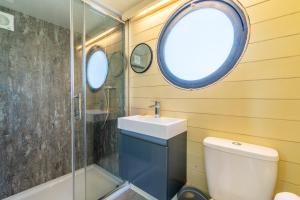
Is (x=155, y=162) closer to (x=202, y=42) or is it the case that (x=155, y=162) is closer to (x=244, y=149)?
(x=244, y=149)

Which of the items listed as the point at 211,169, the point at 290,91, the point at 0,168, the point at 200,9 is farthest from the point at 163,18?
the point at 0,168

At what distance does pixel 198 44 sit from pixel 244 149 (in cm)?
101

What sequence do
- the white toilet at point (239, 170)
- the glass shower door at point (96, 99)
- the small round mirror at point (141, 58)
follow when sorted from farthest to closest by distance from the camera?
1. the small round mirror at point (141, 58)
2. the glass shower door at point (96, 99)
3. the white toilet at point (239, 170)

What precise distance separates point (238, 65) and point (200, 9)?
0.66 meters

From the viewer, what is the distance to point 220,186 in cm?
109

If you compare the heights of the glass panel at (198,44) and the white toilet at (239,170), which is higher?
the glass panel at (198,44)

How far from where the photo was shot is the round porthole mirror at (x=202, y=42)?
1.21 metres

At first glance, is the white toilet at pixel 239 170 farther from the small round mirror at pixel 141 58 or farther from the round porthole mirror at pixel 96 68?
the round porthole mirror at pixel 96 68

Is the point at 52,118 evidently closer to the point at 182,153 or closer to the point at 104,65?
the point at 104,65

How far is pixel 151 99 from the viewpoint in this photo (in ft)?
5.90

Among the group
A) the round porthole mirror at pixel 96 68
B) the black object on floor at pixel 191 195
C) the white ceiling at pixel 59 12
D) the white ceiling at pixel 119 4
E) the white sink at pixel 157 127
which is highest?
the white ceiling at pixel 119 4

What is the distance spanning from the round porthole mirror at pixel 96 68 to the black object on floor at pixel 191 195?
4.39 feet

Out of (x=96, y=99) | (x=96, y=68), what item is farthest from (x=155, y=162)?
(x=96, y=68)

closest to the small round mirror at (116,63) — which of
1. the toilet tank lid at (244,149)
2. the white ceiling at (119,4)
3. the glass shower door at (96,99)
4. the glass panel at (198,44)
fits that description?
the glass shower door at (96,99)
